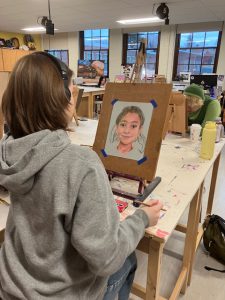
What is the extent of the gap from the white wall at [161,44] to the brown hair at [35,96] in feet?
22.4

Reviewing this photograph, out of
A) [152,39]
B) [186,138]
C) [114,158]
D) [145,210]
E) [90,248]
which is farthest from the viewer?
[152,39]

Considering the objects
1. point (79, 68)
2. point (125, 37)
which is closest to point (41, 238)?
point (79, 68)

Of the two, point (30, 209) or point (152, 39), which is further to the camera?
point (152, 39)

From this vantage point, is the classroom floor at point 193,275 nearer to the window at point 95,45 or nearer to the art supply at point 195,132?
the art supply at point 195,132

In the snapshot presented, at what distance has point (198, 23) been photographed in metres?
6.45

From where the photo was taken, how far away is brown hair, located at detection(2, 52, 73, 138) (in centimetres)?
63

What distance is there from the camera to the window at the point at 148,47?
7254 millimetres

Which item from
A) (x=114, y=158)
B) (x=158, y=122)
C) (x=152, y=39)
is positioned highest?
(x=152, y=39)

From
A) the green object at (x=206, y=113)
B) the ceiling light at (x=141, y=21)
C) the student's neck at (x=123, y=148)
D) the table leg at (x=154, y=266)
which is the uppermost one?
the ceiling light at (x=141, y=21)

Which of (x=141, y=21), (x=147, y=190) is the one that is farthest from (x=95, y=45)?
(x=147, y=190)

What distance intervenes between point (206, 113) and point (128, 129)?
3.50 ft

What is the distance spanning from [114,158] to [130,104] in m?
0.26

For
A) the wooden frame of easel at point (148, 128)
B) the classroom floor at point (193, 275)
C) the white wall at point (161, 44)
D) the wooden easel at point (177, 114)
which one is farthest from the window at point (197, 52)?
the wooden frame of easel at point (148, 128)

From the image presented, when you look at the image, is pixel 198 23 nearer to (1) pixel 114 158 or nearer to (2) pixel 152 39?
(2) pixel 152 39
